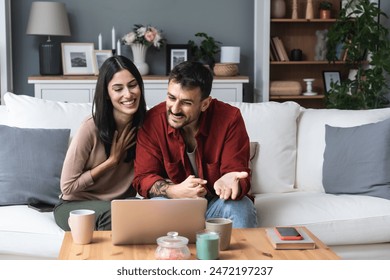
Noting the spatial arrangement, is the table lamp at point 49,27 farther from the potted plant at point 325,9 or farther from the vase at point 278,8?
the potted plant at point 325,9

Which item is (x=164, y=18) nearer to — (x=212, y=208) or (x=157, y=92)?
(x=157, y=92)

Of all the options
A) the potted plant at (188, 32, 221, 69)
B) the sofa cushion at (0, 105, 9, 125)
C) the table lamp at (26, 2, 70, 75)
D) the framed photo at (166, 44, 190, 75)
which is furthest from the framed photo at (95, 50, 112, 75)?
the sofa cushion at (0, 105, 9, 125)

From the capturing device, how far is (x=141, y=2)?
5680 millimetres

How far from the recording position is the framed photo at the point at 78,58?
17.9 ft

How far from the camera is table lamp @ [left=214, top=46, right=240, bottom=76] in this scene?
5.40 m

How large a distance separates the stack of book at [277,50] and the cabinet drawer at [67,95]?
1.67 metres

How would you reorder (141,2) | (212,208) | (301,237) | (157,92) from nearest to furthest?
(301,237), (212,208), (157,92), (141,2)

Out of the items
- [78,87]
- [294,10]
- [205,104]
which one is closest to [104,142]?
[205,104]

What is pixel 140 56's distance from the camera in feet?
17.9

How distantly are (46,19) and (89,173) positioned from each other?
296cm

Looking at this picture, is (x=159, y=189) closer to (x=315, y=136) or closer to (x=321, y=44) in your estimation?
(x=315, y=136)
